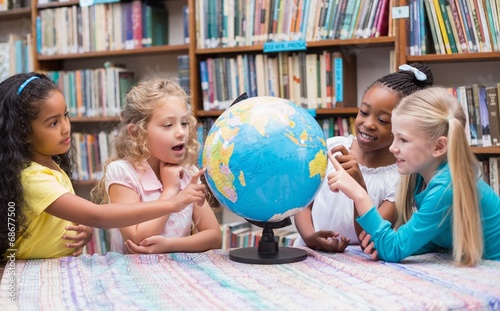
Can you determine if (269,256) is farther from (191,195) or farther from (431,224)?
(431,224)

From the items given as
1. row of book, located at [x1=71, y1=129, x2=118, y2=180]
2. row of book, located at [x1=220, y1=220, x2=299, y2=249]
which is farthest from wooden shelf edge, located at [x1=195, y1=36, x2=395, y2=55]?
row of book, located at [x1=220, y1=220, x2=299, y2=249]

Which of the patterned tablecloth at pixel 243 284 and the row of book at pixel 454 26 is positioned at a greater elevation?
the row of book at pixel 454 26

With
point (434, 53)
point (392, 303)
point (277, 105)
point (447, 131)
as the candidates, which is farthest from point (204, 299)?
point (434, 53)

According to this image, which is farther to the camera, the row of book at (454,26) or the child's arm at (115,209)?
the row of book at (454,26)

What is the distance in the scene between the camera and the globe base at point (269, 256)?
1943mm

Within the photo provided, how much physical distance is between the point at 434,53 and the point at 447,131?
2.09m

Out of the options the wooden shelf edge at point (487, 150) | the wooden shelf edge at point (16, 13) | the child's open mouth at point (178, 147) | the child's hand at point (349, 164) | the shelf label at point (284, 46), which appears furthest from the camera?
the wooden shelf edge at point (16, 13)

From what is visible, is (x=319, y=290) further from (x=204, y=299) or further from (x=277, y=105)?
(x=277, y=105)

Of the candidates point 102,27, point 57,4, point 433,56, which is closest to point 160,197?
point 433,56

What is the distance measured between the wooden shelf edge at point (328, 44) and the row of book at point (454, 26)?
18cm

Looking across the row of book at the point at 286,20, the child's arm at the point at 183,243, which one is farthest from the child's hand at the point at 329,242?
the row of book at the point at 286,20

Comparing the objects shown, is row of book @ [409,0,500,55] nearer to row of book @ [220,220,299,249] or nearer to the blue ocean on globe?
row of book @ [220,220,299,249]

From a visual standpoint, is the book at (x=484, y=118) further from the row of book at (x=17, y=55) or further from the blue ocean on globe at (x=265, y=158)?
the row of book at (x=17, y=55)

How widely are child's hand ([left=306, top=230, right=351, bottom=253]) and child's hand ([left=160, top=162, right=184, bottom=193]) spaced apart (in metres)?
0.51
